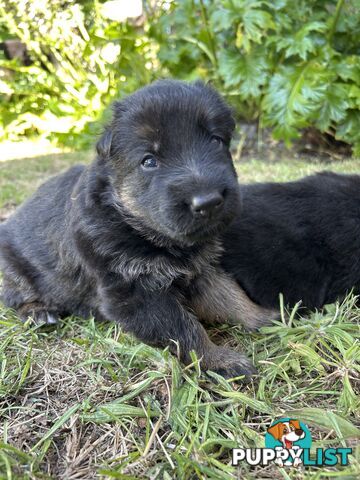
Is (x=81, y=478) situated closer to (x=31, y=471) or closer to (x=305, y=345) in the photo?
(x=31, y=471)

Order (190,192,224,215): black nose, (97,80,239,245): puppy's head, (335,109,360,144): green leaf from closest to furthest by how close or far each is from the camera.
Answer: (190,192,224,215): black nose → (97,80,239,245): puppy's head → (335,109,360,144): green leaf

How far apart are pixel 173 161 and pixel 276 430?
152 centimetres

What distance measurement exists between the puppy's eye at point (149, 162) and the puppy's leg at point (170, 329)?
2.44ft

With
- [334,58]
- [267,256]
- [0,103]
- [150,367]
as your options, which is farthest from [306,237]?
[0,103]

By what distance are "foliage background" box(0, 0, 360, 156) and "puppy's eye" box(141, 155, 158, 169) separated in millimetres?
4423

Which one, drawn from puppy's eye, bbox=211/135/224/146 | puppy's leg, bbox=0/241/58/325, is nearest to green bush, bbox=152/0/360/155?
puppy's eye, bbox=211/135/224/146

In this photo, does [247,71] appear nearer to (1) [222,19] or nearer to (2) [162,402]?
(1) [222,19]

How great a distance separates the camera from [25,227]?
3.72 meters

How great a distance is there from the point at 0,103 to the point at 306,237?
10594 millimetres

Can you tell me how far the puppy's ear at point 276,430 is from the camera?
6.90ft

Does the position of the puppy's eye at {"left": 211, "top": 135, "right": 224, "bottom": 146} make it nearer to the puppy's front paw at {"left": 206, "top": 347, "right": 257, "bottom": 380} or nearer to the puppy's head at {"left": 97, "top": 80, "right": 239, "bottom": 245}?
the puppy's head at {"left": 97, "top": 80, "right": 239, "bottom": 245}

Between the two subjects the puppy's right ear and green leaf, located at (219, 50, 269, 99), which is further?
green leaf, located at (219, 50, 269, 99)

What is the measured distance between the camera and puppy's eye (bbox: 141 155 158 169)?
9.02ft

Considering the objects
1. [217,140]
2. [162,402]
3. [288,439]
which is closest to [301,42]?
[217,140]
